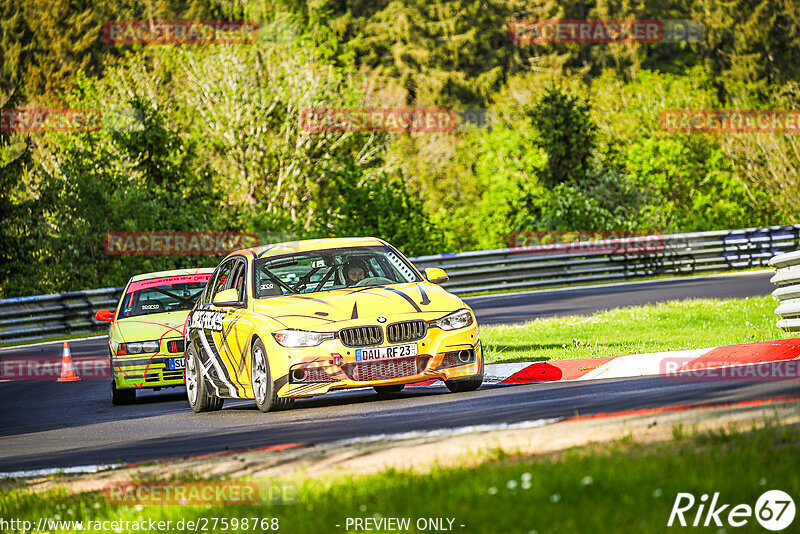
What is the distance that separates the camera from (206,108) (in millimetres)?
49719

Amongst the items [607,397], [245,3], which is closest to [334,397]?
[607,397]

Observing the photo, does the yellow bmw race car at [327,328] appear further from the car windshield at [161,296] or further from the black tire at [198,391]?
the car windshield at [161,296]

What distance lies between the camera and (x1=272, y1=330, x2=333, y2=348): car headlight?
11484 millimetres

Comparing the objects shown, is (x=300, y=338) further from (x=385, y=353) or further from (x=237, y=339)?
(x=237, y=339)

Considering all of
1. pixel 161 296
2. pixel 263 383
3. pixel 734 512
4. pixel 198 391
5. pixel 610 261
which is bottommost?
pixel 610 261

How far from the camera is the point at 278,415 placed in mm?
11539

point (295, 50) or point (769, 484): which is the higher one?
point (769, 484)

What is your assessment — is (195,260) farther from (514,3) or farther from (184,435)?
(514,3)

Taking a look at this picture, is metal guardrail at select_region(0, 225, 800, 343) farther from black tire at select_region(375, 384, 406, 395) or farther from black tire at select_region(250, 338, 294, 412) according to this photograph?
black tire at select_region(250, 338, 294, 412)

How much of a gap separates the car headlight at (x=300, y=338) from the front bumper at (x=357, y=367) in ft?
0.19

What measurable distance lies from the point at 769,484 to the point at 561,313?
17989 millimetres

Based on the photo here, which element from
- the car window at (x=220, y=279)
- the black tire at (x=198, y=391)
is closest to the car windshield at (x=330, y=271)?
the car window at (x=220, y=279)

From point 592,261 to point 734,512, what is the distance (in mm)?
28928

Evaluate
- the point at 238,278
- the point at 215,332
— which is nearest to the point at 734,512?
the point at 215,332
